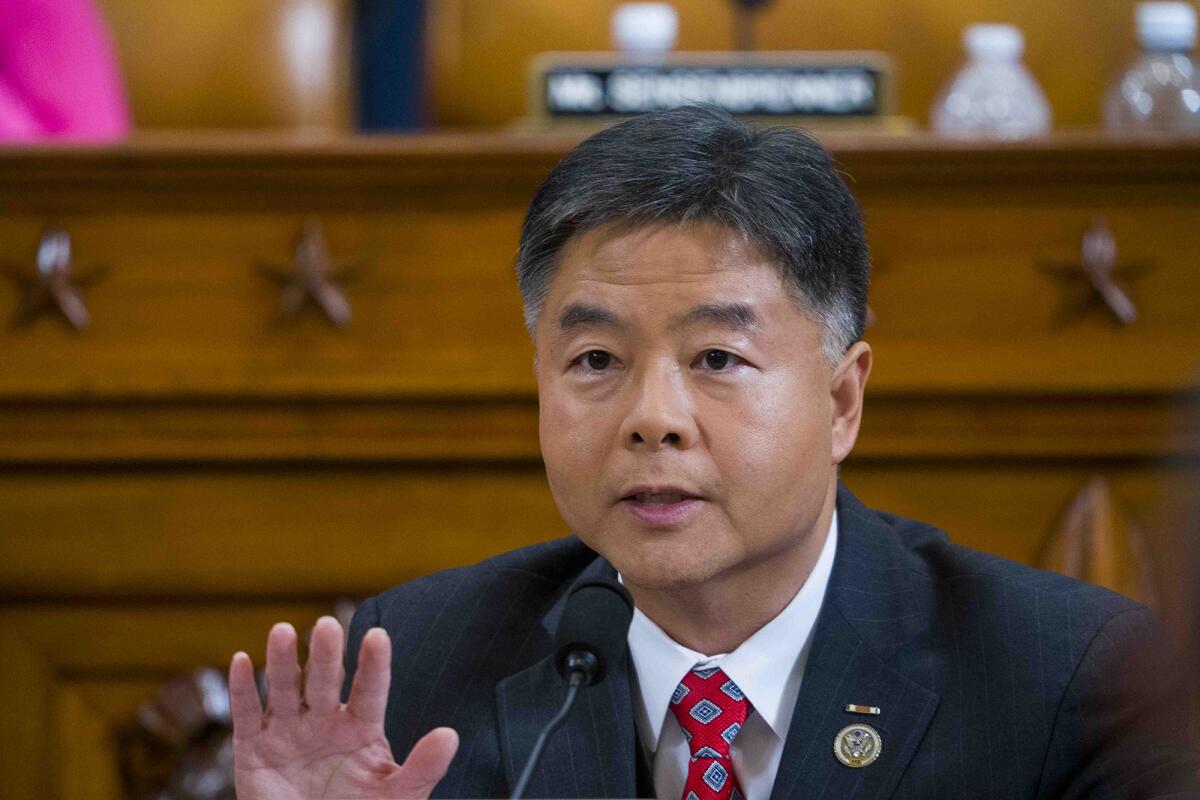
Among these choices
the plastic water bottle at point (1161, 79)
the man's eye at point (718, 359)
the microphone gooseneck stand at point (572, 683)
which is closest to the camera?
the microphone gooseneck stand at point (572, 683)

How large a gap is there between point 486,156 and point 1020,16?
1545 millimetres

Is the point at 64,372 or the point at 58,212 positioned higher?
the point at 58,212

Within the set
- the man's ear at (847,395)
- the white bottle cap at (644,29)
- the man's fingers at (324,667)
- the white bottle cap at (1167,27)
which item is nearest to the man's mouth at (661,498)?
the man's ear at (847,395)

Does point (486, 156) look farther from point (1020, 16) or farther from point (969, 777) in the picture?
point (1020, 16)

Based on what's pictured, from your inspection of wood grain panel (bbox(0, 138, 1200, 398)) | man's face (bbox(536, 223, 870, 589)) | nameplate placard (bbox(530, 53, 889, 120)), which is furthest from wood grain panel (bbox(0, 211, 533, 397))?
man's face (bbox(536, 223, 870, 589))

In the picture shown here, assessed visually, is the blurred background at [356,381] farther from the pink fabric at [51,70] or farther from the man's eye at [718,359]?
the man's eye at [718,359]

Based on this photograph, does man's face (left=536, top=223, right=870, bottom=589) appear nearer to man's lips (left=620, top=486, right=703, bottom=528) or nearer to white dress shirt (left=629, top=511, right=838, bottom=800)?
man's lips (left=620, top=486, right=703, bottom=528)

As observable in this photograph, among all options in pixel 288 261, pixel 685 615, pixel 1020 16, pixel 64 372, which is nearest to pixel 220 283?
pixel 288 261

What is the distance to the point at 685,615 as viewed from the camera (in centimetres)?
172

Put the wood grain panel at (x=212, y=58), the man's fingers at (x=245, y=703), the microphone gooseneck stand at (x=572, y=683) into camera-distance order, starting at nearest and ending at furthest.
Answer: the microphone gooseneck stand at (x=572, y=683) → the man's fingers at (x=245, y=703) → the wood grain panel at (x=212, y=58)

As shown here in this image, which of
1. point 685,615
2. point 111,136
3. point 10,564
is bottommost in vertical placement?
point 10,564

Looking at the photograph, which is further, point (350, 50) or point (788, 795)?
point (350, 50)

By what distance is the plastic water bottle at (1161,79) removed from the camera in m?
2.88

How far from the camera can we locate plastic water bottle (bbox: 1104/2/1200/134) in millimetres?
2877
